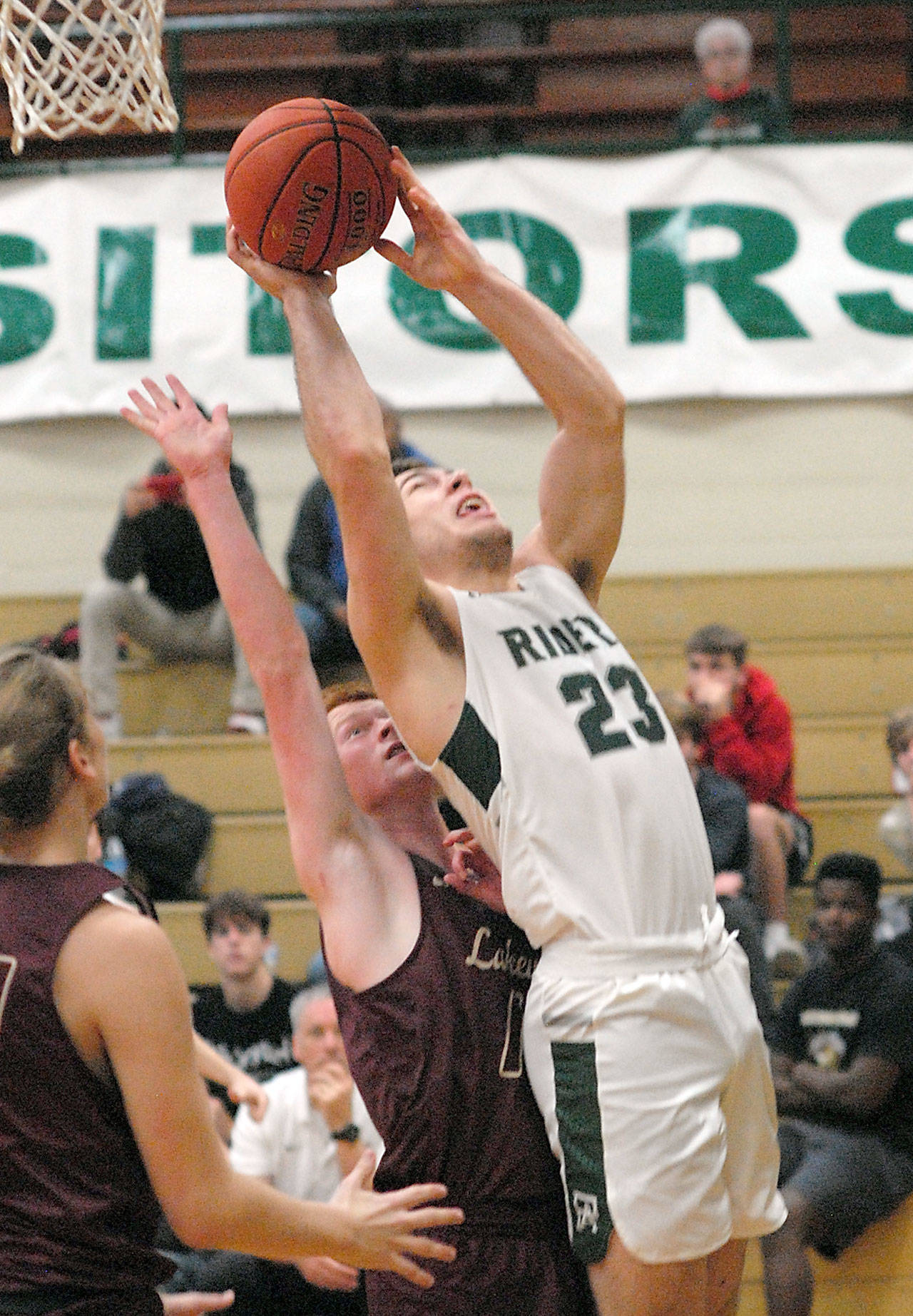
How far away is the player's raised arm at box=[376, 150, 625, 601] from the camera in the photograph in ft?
9.36

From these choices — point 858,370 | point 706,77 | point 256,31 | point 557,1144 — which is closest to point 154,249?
point 256,31

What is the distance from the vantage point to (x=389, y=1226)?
2.15 m

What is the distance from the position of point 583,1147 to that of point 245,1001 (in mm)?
3546

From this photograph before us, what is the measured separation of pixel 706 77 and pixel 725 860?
4.62 m

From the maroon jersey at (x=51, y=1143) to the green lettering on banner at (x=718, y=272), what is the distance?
263 inches

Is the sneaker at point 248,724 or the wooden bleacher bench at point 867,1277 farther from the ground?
the sneaker at point 248,724

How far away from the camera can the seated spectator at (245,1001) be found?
18.7ft

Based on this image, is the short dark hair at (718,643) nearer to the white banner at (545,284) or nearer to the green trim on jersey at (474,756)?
the white banner at (545,284)

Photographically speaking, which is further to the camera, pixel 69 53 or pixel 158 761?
pixel 158 761

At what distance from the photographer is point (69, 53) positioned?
342cm

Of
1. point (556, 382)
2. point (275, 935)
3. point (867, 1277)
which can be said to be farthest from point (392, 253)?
point (275, 935)

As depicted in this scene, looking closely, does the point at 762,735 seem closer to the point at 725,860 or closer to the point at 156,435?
the point at 725,860

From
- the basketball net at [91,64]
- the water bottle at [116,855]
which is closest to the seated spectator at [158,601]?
the water bottle at [116,855]

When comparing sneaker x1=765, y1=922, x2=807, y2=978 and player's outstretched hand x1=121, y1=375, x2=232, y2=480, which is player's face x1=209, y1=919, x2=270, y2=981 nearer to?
sneaker x1=765, y1=922, x2=807, y2=978
